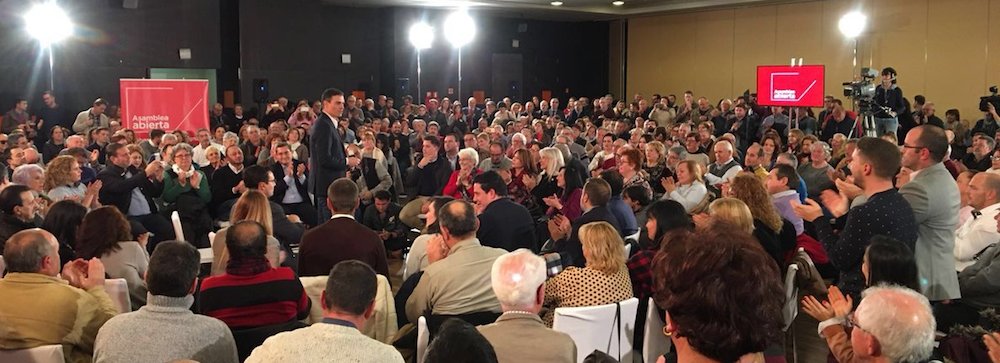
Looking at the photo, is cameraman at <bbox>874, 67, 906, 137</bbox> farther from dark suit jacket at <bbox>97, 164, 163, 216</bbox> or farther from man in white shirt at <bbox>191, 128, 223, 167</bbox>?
dark suit jacket at <bbox>97, 164, 163, 216</bbox>

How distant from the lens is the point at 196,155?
377 inches

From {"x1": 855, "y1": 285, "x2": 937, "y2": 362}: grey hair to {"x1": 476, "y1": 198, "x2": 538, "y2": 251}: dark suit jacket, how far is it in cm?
301

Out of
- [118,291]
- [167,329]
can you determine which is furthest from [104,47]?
[167,329]

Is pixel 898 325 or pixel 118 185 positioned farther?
pixel 118 185

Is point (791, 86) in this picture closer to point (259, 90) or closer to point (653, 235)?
point (259, 90)

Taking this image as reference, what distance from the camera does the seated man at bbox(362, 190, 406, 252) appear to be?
7789mm

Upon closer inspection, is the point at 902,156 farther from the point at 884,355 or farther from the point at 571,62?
the point at 571,62

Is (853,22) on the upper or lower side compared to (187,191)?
upper

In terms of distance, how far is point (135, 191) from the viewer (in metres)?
7.03

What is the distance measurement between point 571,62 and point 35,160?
52.1ft

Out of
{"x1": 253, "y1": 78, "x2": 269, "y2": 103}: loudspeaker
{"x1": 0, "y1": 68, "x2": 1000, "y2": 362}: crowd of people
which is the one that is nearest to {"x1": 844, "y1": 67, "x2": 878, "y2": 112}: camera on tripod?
{"x1": 0, "y1": 68, "x2": 1000, "y2": 362}: crowd of people

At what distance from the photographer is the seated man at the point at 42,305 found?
3.27m

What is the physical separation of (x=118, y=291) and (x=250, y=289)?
0.83 meters

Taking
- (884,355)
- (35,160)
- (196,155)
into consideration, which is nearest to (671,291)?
(884,355)
